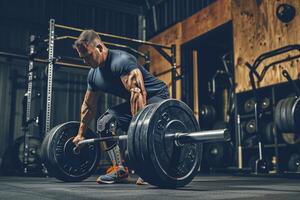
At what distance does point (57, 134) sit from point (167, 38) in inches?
134

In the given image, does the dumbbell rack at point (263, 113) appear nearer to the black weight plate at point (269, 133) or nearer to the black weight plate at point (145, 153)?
the black weight plate at point (269, 133)

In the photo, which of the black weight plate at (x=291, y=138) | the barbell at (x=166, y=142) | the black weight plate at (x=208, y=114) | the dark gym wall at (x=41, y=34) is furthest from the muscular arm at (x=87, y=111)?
the black weight plate at (x=208, y=114)

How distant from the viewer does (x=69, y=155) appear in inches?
101

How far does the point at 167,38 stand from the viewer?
18.5ft

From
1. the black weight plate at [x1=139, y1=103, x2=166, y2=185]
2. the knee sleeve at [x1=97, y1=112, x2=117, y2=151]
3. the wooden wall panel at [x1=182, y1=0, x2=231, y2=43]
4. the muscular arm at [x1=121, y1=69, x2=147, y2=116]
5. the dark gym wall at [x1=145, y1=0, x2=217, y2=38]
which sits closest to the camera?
the black weight plate at [x1=139, y1=103, x2=166, y2=185]

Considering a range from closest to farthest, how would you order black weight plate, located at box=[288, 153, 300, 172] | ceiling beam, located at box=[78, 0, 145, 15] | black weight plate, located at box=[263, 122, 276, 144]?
black weight plate, located at box=[288, 153, 300, 172] → black weight plate, located at box=[263, 122, 276, 144] → ceiling beam, located at box=[78, 0, 145, 15]

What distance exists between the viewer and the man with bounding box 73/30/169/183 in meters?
2.08

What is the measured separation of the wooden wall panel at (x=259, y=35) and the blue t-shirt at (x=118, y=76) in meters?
2.03

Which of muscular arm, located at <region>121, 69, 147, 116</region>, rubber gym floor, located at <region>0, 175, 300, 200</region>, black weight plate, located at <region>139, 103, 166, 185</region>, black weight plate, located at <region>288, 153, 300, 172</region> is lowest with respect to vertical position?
rubber gym floor, located at <region>0, 175, 300, 200</region>

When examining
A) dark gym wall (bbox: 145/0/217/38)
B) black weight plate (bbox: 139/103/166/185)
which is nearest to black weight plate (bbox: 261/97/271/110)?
dark gym wall (bbox: 145/0/217/38)

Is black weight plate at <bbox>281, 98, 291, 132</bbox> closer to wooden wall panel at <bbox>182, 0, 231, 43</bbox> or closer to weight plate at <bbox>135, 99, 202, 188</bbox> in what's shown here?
wooden wall panel at <bbox>182, 0, 231, 43</bbox>

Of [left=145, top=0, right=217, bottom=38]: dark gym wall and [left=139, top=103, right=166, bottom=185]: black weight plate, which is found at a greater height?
[left=145, top=0, right=217, bottom=38]: dark gym wall

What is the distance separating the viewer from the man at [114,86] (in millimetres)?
2078

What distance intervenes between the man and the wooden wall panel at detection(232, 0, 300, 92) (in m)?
→ 2.06
